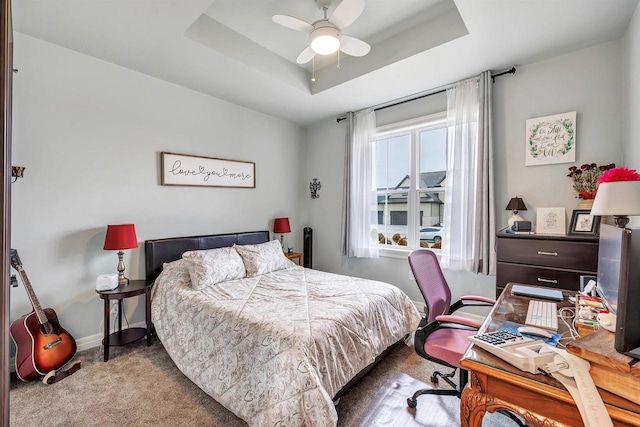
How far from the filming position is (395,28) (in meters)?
2.61

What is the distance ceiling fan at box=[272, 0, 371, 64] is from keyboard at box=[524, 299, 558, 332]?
6.81 feet

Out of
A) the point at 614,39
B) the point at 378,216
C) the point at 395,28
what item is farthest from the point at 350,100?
the point at 614,39

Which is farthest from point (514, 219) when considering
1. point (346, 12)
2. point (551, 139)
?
point (346, 12)

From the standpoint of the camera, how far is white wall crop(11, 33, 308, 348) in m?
2.34

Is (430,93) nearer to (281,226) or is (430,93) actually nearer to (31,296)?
(281,226)

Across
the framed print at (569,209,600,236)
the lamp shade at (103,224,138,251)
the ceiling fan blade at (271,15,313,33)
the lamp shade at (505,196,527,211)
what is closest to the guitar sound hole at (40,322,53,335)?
the lamp shade at (103,224,138,251)

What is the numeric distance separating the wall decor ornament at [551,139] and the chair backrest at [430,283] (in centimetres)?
162

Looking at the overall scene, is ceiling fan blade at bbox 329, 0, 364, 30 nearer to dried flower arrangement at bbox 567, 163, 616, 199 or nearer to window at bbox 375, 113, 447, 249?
window at bbox 375, 113, 447, 249

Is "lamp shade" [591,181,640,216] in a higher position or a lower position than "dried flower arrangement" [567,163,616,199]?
lower

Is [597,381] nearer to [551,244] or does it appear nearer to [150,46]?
[551,244]

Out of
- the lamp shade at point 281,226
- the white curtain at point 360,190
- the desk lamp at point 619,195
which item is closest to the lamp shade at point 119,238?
the lamp shade at point 281,226

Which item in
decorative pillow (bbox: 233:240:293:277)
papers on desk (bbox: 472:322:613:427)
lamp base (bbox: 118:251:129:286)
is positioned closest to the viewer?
papers on desk (bbox: 472:322:613:427)

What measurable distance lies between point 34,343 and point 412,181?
3.93 meters

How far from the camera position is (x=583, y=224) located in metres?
2.28
